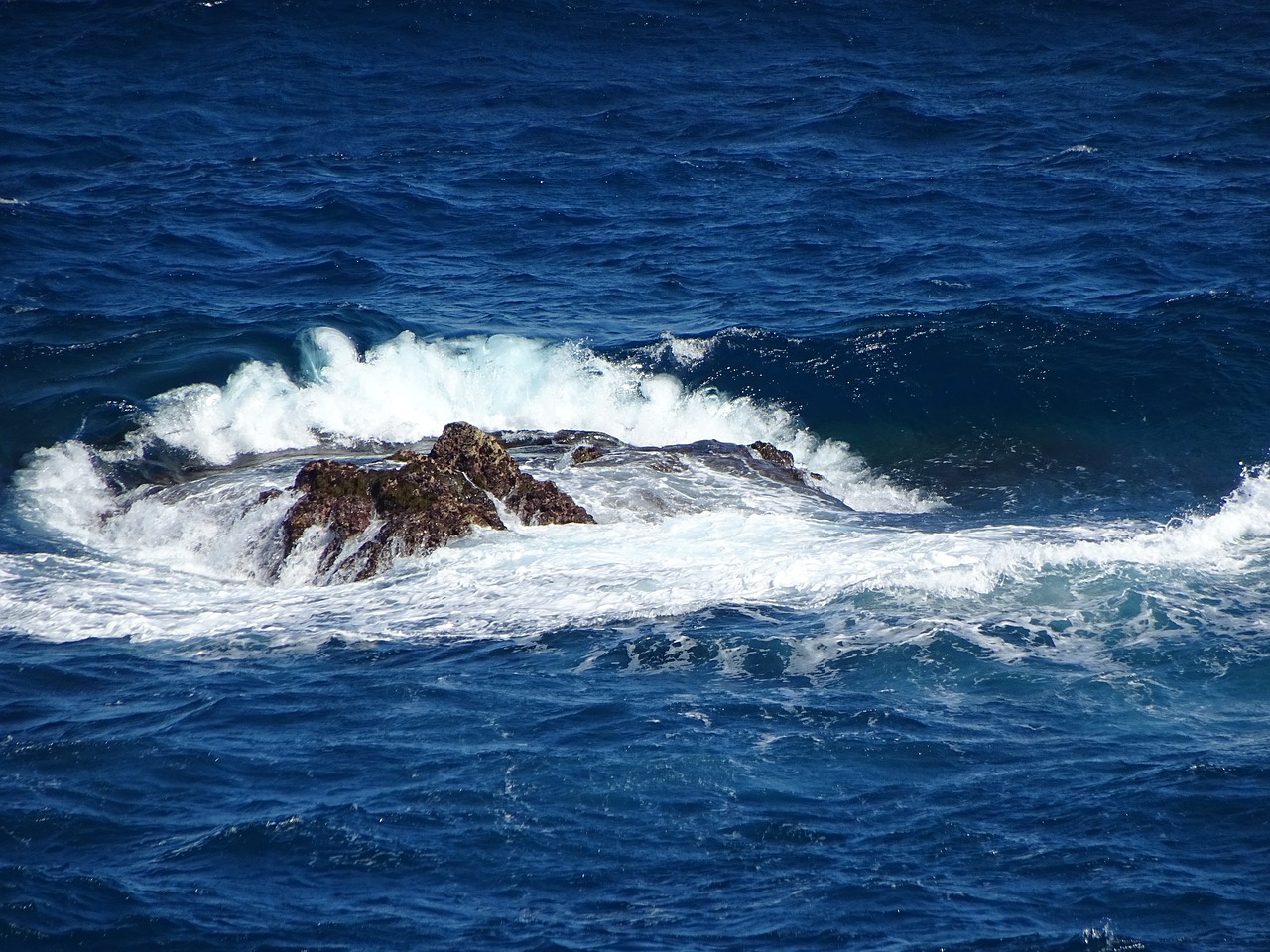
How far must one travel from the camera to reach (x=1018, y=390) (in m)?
21.1

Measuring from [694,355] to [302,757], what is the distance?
41.8 feet

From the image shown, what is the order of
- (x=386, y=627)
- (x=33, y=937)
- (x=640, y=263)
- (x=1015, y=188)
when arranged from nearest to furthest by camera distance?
1. (x=33, y=937)
2. (x=386, y=627)
3. (x=640, y=263)
4. (x=1015, y=188)

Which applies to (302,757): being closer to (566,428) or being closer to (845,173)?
(566,428)

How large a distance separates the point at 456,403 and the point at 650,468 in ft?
16.1

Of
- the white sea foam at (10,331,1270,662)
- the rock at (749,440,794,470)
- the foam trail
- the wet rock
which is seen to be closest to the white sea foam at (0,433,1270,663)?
the white sea foam at (10,331,1270,662)

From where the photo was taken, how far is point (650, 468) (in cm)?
1747

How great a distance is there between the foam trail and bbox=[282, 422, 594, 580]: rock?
414 cm

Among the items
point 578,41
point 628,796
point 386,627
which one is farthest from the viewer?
point 578,41

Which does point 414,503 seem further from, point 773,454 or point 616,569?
point 773,454

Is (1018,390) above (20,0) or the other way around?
the other way around

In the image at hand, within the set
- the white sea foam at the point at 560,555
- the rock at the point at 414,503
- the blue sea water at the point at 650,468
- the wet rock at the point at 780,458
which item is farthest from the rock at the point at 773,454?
the rock at the point at 414,503

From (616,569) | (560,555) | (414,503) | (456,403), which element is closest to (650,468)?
(560,555)

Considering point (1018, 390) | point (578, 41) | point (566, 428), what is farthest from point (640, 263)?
point (578, 41)

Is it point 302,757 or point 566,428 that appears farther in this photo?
point 566,428
